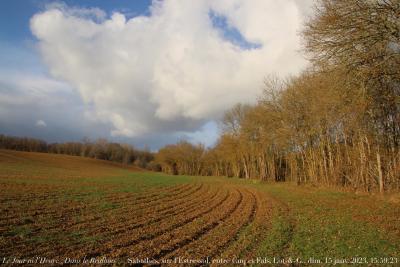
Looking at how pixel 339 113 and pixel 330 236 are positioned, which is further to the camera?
pixel 339 113

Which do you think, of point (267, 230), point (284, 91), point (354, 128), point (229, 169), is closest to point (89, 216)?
point (267, 230)

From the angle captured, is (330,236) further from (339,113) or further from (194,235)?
(339,113)

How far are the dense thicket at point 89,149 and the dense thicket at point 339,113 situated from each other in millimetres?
78354

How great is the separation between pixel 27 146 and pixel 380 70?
145066mm

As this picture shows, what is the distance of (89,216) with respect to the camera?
1280cm

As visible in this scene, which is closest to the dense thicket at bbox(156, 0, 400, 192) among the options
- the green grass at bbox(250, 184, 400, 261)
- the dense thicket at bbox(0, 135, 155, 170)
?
the green grass at bbox(250, 184, 400, 261)

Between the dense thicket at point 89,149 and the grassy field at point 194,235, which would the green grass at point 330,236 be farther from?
the dense thicket at point 89,149

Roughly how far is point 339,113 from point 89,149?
139 meters

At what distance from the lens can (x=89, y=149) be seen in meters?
145

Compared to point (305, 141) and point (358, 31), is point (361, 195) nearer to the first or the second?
point (305, 141)

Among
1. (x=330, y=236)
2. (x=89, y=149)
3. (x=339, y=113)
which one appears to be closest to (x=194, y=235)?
(x=330, y=236)

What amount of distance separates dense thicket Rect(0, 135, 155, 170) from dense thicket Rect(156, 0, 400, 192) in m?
78.4

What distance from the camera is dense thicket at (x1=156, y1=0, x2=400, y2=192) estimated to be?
12.7 m

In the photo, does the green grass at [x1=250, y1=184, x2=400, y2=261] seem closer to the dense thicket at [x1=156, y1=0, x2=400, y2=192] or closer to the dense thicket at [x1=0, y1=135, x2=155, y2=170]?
the dense thicket at [x1=156, y1=0, x2=400, y2=192]
